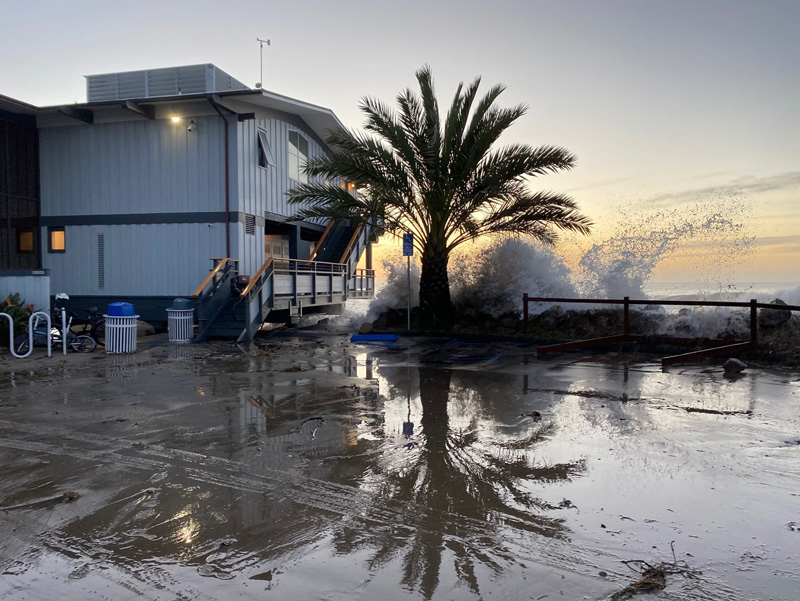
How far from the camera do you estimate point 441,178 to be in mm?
15492

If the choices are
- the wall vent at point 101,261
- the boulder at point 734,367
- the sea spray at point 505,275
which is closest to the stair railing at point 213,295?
the wall vent at point 101,261

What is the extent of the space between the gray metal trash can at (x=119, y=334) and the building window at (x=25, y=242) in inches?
383

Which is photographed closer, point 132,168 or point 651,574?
point 651,574

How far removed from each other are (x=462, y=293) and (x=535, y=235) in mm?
3035

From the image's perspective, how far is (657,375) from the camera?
382 inches

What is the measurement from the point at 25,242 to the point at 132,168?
509 centimetres

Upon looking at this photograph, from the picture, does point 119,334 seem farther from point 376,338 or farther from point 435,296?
point 435,296

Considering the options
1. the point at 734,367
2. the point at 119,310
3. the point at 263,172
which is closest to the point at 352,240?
the point at 263,172

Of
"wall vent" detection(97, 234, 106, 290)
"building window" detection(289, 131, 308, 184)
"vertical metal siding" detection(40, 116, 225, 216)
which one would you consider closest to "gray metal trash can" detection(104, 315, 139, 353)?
"vertical metal siding" detection(40, 116, 225, 216)

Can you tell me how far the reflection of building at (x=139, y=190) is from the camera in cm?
1817

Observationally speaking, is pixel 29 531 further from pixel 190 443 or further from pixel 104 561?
pixel 190 443

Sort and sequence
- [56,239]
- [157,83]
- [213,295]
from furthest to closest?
[157,83]
[56,239]
[213,295]

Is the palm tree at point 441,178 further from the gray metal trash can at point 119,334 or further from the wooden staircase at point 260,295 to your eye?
the gray metal trash can at point 119,334

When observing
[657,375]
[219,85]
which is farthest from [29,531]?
[219,85]
